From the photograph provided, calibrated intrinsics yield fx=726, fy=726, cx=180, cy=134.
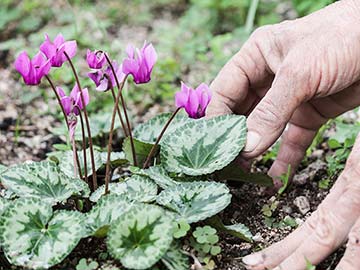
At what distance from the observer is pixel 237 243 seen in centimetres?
212

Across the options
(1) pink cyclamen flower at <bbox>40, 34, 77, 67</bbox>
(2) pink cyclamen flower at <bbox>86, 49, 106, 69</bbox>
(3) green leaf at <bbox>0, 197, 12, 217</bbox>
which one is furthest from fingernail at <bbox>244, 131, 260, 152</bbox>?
(3) green leaf at <bbox>0, 197, 12, 217</bbox>

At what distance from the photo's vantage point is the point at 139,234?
182 cm

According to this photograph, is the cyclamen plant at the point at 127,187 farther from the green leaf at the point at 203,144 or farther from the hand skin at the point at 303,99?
the hand skin at the point at 303,99

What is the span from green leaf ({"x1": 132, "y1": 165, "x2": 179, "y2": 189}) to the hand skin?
0.24 metres

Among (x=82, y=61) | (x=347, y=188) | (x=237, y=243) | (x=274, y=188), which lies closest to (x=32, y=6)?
(x=82, y=61)

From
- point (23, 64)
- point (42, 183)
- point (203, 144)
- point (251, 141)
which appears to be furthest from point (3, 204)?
point (251, 141)

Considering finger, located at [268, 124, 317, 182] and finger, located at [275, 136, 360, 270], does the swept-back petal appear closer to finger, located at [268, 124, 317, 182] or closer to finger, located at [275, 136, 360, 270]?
finger, located at [275, 136, 360, 270]

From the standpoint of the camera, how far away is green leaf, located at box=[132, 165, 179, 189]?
207 cm

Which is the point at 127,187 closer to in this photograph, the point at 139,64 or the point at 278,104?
the point at 139,64

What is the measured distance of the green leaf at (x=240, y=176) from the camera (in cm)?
224

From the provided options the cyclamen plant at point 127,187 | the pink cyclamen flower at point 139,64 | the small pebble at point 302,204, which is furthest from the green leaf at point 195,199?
the small pebble at point 302,204

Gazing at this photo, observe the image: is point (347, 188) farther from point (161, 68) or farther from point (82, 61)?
point (82, 61)

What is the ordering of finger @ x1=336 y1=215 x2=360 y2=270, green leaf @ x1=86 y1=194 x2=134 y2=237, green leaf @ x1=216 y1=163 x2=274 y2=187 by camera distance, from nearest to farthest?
finger @ x1=336 y1=215 x2=360 y2=270, green leaf @ x1=86 y1=194 x2=134 y2=237, green leaf @ x1=216 y1=163 x2=274 y2=187

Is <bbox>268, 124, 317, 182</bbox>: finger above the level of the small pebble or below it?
above
